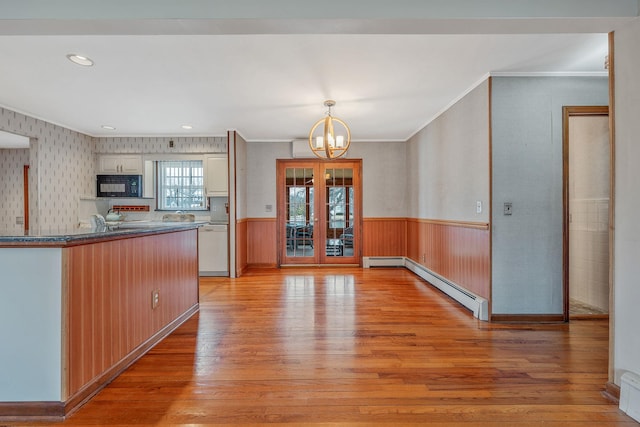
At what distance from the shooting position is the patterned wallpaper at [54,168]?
14.9ft

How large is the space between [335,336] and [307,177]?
390cm

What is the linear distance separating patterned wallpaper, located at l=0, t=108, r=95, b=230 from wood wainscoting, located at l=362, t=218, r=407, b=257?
15.8 ft

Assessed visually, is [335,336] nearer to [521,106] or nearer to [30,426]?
[30,426]

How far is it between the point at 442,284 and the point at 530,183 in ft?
5.74

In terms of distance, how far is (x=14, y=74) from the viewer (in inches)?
123

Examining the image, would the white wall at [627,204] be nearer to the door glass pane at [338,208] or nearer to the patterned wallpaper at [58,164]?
the door glass pane at [338,208]

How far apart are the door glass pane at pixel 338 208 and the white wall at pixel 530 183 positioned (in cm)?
A: 334

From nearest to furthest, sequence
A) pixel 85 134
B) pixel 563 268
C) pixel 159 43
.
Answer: pixel 159 43 → pixel 563 268 → pixel 85 134

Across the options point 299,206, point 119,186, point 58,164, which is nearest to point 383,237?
point 299,206

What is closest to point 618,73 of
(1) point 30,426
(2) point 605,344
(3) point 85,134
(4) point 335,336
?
(2) point 605,344

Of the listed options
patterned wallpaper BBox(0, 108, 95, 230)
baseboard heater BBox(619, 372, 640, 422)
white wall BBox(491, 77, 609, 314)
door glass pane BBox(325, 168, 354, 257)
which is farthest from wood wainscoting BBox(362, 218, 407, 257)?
patterned wallpaper BBox(0, 108, 95, 230)

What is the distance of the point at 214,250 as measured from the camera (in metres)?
5.39

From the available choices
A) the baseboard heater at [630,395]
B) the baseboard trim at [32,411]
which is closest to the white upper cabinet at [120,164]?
the baseboard trim at [32,411]

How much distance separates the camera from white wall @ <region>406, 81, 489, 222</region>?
10.8 feet
